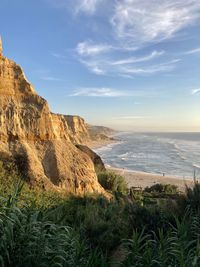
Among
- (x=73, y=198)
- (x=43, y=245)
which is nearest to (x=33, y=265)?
(x=43, y=245)

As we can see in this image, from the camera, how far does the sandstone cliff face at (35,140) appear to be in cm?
1310

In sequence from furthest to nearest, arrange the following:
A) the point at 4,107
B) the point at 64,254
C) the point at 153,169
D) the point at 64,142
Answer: the point at 153,169 < the point at 64,142 < the point at 4,107 < the point at 64,254

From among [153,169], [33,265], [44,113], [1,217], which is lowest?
[153,169]

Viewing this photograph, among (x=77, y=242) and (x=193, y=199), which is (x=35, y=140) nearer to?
(x=193, y=199)

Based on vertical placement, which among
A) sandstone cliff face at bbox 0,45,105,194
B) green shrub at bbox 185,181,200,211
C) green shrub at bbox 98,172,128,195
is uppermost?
sandstone cliff face at bbox 0,45,105,194

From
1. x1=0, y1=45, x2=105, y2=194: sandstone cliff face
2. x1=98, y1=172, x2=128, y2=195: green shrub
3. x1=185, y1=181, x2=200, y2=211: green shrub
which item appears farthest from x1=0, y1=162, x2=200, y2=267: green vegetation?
x1=98, y1=172, x2=128, y2=195: green shrub

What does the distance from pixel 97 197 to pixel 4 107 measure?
16.3ft

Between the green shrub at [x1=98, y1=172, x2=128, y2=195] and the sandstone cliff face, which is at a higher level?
the sandstone cliff face

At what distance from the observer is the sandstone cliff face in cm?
1310

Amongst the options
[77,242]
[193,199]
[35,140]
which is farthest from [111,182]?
[77,242]

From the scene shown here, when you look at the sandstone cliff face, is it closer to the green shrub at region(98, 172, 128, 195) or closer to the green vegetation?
the green shrub at region(98, 172, 128, 195)

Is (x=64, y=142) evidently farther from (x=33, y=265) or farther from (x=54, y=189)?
(x=33, y=265)

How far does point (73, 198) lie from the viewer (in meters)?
12.1

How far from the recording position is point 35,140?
14406 millimetres
